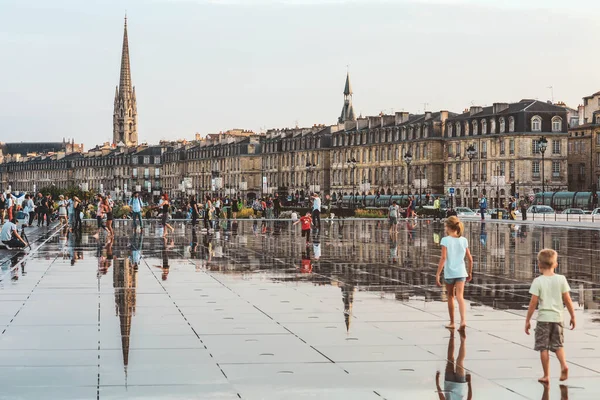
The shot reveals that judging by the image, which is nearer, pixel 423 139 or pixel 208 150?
pixel 423 139

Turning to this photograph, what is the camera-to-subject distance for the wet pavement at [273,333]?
28.0 ft

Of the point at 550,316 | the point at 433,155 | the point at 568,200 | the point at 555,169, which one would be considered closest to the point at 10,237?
the point at 550,316

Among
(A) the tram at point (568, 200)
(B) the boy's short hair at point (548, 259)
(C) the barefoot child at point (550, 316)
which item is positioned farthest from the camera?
→ (A) the tram at point (568, 200)

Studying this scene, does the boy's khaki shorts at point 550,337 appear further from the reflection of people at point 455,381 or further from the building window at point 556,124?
the building window at point 556,124

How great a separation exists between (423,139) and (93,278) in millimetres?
98647

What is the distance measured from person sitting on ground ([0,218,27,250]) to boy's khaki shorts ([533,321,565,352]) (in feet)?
63.7

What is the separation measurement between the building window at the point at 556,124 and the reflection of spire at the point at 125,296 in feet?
282

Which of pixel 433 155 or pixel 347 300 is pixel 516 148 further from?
pixel 347 300

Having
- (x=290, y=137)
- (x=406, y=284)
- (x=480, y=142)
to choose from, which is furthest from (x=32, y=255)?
(x=290, y=137)

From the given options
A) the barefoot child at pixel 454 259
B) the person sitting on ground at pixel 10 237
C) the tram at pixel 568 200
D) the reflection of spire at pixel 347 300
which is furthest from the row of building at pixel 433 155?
the barefoot child at pixel 454 259

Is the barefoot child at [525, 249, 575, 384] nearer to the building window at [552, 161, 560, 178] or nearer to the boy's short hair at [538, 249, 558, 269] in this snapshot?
the boy's short hair at [538, 249, 558, 269]

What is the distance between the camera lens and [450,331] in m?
11.6

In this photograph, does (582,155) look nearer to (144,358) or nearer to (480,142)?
(480,142)

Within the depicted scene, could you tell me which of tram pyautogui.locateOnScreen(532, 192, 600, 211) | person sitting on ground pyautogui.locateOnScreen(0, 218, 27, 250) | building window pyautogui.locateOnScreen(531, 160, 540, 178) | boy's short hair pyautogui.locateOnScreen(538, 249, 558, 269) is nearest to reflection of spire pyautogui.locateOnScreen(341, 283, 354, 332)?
boy's short hair pyautogui.locateOnScreen(538, 249, 558, 269)
